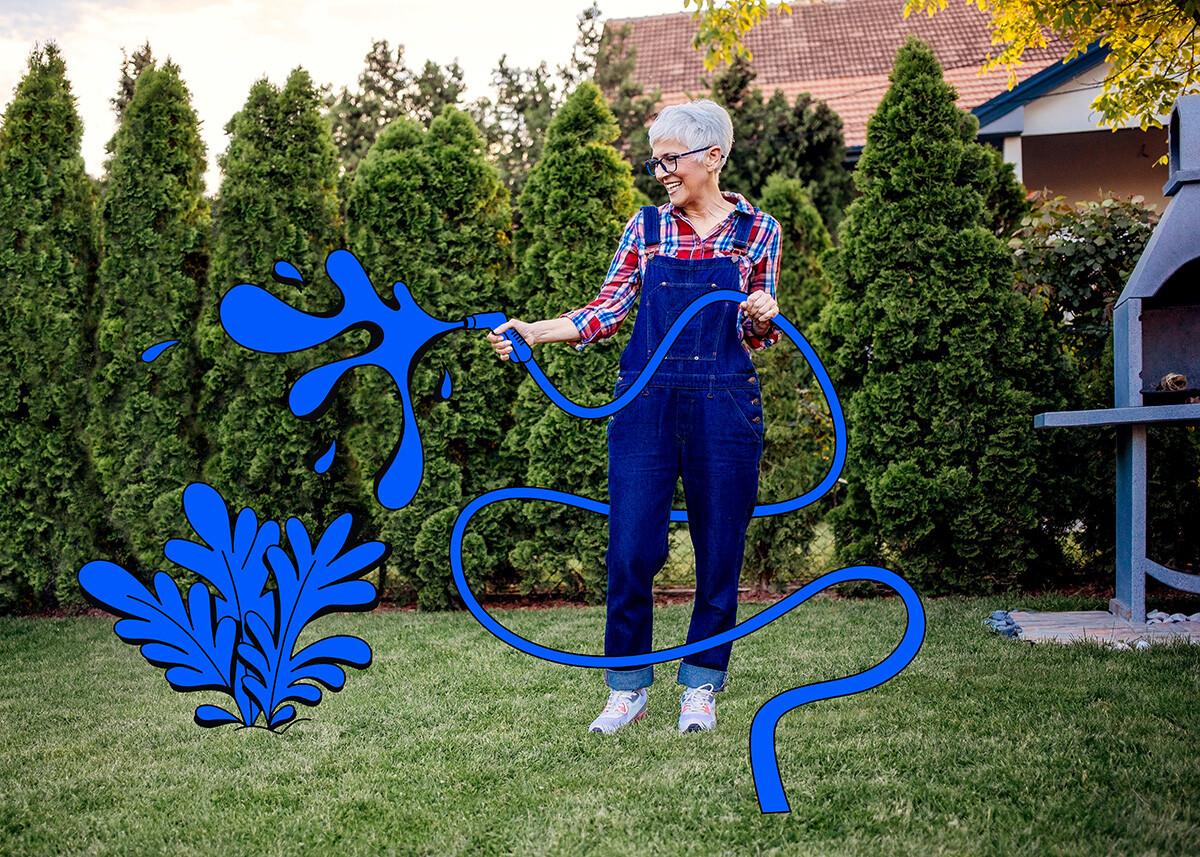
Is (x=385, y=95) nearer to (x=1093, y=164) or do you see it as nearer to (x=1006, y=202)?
(x=1093, y=164)

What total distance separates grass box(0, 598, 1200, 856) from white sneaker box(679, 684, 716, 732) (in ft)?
0.21

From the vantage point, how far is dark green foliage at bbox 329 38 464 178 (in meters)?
14.7

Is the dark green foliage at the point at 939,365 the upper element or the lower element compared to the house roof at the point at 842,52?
lower

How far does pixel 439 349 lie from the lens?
567 cm

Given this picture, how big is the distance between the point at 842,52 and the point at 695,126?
52.3ft

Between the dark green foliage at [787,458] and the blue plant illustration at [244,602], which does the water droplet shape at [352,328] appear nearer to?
the blue plant illustration at [244,602]

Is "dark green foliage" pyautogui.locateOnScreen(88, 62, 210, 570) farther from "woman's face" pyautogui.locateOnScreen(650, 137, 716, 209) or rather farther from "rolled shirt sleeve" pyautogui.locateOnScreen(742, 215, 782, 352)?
"rolled shirt sleeve" pyautogui.locateOnScreen(742, 215, 782, 352)

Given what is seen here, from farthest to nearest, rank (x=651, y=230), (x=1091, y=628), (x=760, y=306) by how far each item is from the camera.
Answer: (x=1091, y=628), (x=651, y=230), (x=760, y=306)

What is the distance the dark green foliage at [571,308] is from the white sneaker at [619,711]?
2.53 metres

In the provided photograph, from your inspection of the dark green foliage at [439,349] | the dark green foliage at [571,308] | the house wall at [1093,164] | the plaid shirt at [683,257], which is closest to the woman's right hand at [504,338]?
the plaid shirt at [683,257]

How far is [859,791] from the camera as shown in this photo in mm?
2439

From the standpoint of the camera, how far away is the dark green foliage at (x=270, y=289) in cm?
559

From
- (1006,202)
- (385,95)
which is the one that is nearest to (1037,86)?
(1006,202)

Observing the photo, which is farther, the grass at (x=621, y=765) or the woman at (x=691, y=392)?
the woman at (x=691, y=392)
